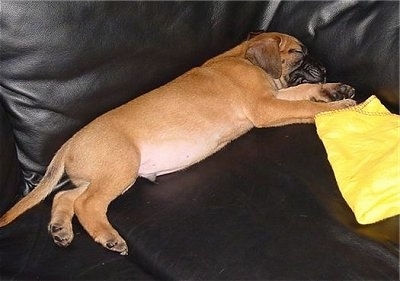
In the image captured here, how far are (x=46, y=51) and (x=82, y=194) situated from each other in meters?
0.44

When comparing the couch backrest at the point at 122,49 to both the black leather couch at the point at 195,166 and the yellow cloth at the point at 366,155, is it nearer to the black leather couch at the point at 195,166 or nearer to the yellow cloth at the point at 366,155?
the black leather couch at the point at 195,166

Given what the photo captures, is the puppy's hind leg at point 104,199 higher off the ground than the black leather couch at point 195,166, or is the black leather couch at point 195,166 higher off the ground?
the black leather couch at point 195,166

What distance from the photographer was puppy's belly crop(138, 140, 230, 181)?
2137 mm

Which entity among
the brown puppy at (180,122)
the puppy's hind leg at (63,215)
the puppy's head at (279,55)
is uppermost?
the puppy's head at (279,55)

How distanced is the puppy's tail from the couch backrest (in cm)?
6

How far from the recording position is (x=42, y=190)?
2018 millimetres

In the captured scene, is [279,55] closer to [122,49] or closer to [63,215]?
[122,49]

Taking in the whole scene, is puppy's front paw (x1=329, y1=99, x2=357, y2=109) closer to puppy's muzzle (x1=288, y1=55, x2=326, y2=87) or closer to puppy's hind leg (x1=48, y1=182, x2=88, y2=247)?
puppy's muzzle (x1=288, y1=55, x2=326, y2=87)

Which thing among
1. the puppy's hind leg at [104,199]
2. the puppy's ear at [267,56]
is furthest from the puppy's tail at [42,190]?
the puppy's ear at [267,56]

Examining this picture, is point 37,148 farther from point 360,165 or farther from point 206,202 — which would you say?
point 360,165

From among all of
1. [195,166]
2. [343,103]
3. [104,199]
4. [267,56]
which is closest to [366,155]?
[343,103]

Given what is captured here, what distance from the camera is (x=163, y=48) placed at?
2201 millimetres

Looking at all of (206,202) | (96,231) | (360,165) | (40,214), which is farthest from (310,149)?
(40,214)

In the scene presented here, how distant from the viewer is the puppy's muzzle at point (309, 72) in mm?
2361
